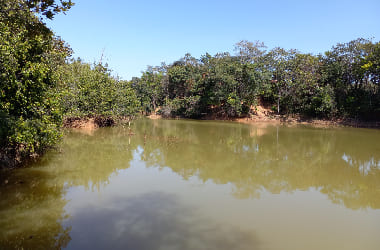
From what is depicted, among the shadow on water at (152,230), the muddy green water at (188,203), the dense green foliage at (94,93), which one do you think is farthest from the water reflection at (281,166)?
the dense green foliage at (94,93)

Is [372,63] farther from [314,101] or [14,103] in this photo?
[14,103]

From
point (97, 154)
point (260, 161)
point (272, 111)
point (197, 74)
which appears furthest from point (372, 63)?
point (97, 154)

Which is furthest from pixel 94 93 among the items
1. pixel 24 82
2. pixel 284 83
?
pixel 284 83

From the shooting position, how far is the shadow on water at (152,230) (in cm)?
368

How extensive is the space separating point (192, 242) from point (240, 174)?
413cm

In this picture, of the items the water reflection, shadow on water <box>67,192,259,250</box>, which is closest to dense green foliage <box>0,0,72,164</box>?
shadow on water <box>67,192,259,250</box>

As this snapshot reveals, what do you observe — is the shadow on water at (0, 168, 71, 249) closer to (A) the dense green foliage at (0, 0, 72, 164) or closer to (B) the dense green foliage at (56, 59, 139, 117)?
(A) the dense green foliage at (0, 0, 72, 164)

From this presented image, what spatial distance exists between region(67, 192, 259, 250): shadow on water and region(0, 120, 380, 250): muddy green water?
0.05ft

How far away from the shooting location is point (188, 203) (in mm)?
5289

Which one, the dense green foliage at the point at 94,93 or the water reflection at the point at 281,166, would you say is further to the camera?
the dense green foliage at the point at 94,93

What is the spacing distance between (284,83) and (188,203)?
89.3ft

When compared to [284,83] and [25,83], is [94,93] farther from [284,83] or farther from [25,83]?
[284,83]

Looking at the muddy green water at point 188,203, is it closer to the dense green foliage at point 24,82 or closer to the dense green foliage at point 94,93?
the dense green foliage at point 24,82

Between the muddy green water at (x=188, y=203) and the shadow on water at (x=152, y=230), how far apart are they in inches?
0.6
